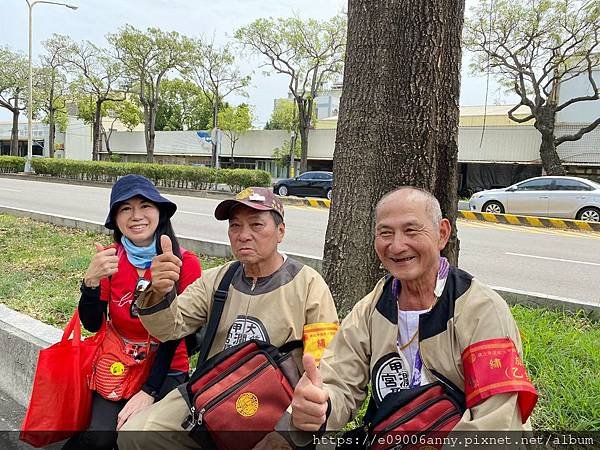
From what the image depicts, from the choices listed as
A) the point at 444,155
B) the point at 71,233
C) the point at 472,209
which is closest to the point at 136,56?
the point at 472,209

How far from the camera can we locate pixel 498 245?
1081cm

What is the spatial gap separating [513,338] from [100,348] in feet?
6.34

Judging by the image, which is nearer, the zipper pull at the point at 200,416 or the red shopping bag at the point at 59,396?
the zipper pull at the point at 200,416

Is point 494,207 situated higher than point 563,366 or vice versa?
point 494,207

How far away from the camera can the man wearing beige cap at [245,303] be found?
89.2 inches

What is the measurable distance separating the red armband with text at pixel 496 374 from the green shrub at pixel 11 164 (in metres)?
34.7

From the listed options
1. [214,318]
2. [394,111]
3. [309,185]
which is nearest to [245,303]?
[214,318]

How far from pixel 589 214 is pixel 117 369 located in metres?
15.6

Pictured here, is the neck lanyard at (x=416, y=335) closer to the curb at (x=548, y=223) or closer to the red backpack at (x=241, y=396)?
the red backpack at (x=241, y=396)

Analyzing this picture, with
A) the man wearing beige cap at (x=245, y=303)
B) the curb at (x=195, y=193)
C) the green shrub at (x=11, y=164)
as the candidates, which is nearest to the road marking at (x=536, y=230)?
the curb at (x=195, y=193)

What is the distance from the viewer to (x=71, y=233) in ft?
28.7

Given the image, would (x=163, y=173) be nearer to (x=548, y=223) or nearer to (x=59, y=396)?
(x=548, y=223)

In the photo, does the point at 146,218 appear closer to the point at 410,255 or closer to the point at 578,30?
the point at 410,255

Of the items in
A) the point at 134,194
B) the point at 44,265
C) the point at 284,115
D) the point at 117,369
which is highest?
the point at 284,115
